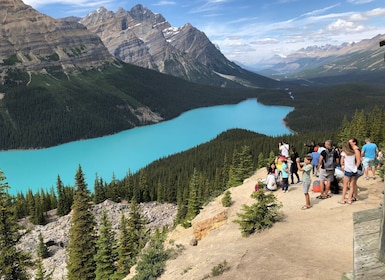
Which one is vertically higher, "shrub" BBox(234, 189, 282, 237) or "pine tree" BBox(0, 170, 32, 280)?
"shrub" BBox(234, 189, 282, 237)

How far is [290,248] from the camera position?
627 inches

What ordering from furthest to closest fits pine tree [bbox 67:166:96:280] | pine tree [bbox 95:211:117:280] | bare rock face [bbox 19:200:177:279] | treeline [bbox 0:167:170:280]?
bare rock face [bbox 19:200:177:279] < pine tree [bbox 67:166:96:280] < pine tree [bbox 95:211:117:280] < treeline [bbox 0:167:170:280]

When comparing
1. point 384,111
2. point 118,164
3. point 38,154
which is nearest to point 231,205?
point 384,111

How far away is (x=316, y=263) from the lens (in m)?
14.0

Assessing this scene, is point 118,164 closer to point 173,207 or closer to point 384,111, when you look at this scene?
point 173,207

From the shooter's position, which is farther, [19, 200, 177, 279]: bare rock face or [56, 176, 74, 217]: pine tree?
[56, 176, 74, 217]: pine tree

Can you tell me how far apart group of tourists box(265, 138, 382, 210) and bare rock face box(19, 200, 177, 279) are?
122 ft

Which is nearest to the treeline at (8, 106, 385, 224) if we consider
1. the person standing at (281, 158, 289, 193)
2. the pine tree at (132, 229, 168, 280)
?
the person standing at (281, 158, 289, 193)

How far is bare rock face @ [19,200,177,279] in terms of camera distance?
58.9 meters

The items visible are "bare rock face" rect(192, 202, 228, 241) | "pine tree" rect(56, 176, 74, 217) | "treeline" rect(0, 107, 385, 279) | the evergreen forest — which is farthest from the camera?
"pine tree" rect(56, 176, 74, 217)

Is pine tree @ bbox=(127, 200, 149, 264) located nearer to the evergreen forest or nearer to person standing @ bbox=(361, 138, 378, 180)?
the evergreen forest

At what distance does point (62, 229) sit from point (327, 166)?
65524 millimetres

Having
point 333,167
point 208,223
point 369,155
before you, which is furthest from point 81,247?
point 369,155

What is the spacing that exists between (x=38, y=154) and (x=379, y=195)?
199m
